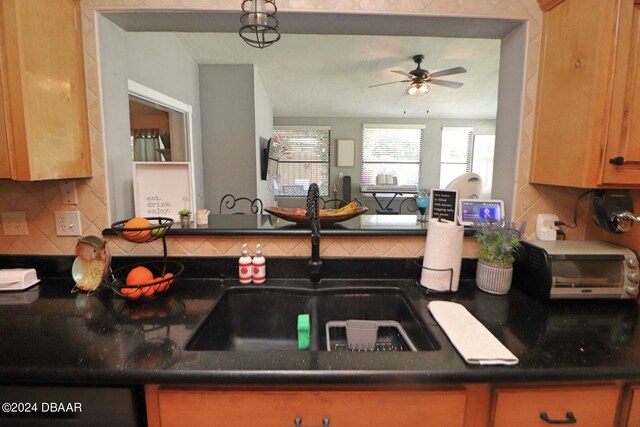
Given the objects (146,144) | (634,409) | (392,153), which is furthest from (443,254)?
(392,153)

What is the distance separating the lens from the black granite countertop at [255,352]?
29.1 inches

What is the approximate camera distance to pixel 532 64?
4.10 feet

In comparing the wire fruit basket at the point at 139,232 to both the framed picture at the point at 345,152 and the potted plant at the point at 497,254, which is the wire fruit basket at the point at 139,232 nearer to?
the potted plant at the point at 497,254

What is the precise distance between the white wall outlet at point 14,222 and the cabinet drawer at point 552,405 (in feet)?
6.00

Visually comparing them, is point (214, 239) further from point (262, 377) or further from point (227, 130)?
point (227, 130)

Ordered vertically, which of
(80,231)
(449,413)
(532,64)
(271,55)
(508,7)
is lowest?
(449,413)

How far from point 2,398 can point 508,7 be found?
2.05 meters

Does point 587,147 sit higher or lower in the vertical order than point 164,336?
higher

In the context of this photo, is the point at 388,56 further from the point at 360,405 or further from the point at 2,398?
the point at 2,398

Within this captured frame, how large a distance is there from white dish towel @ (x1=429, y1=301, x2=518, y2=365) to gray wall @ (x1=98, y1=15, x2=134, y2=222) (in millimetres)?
1370

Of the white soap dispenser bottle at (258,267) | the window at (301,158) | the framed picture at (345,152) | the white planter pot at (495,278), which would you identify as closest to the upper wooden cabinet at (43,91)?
the white soap dispenser bottle at (258,267)

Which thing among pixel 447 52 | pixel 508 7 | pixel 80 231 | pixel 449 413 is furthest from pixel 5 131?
pixel 447 52

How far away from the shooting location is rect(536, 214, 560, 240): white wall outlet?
51.7 inches

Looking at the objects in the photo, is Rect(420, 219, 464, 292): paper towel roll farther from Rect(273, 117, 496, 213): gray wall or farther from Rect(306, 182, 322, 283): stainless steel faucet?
Rect(273, 117, 496, 213): gray wall
